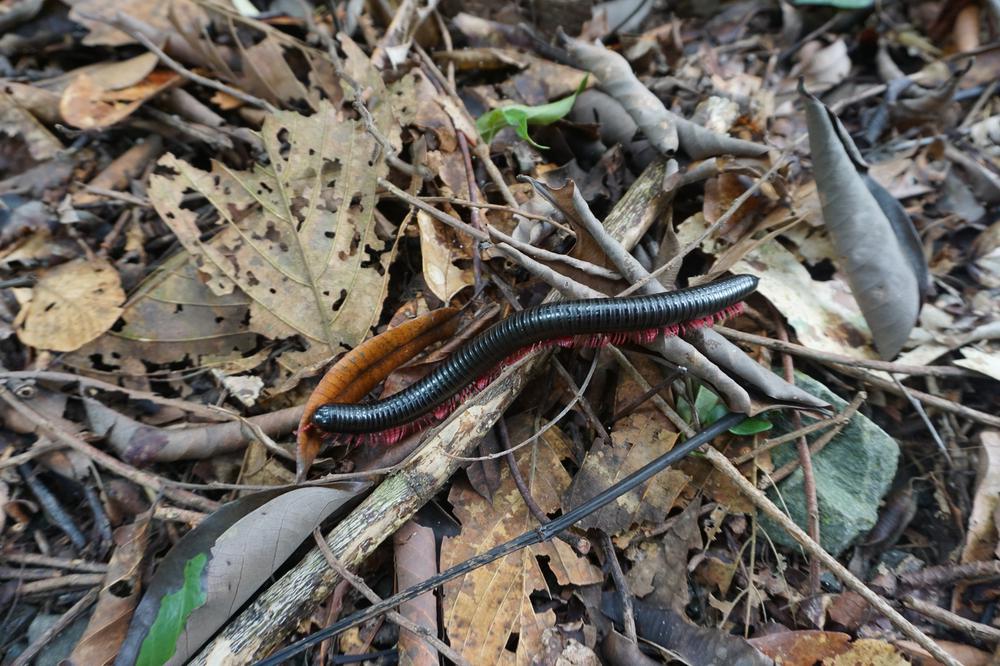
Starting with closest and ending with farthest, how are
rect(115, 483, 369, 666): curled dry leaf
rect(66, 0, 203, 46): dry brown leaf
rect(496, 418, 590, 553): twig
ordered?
1. rect(115, 483, 369, 666): curled dry leaf
2. rect(496, 418, 590, 553): twig
3. rect(66, 0, 203, 46): dry brown leaf

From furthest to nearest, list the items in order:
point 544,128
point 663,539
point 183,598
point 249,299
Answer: point 544,128 → point 249,299 → point 663,539 → point 183,598

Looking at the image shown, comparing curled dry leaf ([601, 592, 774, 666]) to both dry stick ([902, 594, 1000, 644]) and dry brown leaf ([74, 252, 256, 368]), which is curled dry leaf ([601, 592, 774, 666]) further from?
dry brown leaf ([74, 252, 256, 368])

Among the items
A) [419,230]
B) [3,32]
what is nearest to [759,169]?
[419,230]

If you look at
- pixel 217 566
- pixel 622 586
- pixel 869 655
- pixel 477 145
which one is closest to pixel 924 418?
pixel 869 655

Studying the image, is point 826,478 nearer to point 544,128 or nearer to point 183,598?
point 544,128

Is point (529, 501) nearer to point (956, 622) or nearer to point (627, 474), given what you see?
point (627, 474)

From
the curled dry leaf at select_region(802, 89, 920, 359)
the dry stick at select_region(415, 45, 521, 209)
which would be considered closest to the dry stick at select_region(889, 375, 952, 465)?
the curled dry leaf at select_region(802, 89, 920, 359)
